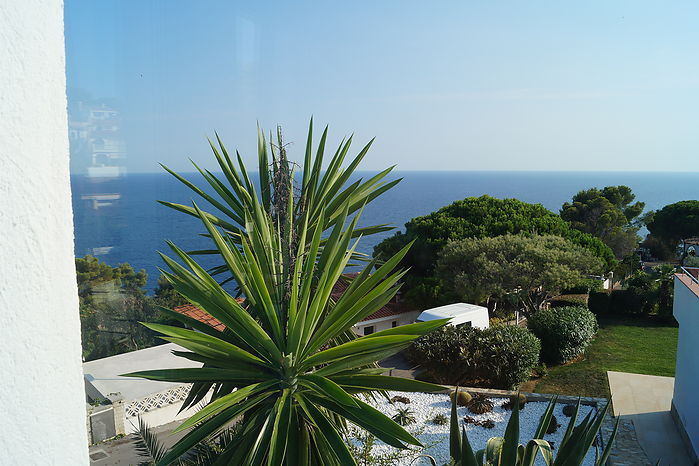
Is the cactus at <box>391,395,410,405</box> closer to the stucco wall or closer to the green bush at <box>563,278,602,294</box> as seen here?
the stucco wall

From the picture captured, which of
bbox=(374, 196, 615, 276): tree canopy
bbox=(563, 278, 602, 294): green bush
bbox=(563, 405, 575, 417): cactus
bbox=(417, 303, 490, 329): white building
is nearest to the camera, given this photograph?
bbox=(563, 405, 575, 417): cactus

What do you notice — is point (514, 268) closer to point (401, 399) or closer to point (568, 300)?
point (568, 300)

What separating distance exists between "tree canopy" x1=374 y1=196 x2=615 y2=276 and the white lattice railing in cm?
1078

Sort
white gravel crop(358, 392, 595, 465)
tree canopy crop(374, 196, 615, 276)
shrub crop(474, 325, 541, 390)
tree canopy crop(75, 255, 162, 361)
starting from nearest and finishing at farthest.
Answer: tree canopy crop(75, 255, 162, 361) → white gravel crop(358, 392, 595, 465) → shrub crop(474, 325, 541, 390) → tree canopy crop(374, 196, 615, 276)

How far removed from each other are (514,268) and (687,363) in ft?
24.4

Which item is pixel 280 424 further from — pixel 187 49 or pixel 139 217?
pixel 187 49

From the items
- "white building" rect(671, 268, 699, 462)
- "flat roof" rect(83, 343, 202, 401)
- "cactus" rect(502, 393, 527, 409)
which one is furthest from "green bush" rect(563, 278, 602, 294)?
"flat roof" rect(83, 343, 202, 401)

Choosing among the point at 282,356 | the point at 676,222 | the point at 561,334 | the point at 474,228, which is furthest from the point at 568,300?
the point at 282,356

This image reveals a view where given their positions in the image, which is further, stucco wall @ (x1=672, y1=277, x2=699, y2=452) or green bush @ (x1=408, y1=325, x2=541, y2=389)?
green bush @ (x1=408, y1=325, x2=541, y2=389)

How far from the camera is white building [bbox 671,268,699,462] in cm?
638

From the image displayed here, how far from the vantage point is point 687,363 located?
686 cm

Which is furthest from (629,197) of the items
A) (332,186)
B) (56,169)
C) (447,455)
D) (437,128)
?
(56,169)

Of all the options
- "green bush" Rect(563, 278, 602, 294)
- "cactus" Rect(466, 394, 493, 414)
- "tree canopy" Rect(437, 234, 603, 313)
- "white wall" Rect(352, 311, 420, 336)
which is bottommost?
"white wall" Rect(352, 311, 420, 336)

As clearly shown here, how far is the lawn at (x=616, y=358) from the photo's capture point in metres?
10.0
